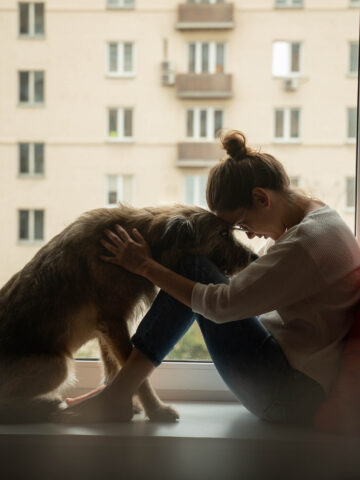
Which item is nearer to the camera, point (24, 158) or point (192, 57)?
point (192, 57)

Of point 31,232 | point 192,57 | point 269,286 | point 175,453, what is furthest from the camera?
point 31,232

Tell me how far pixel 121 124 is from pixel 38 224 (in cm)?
49

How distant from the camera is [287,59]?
2.01 metres

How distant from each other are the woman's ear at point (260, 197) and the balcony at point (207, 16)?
2.31ft

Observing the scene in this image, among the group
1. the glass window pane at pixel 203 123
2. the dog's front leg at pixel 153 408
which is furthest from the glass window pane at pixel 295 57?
the dog's front leg at pixel 153 408

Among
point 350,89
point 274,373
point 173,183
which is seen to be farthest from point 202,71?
point 274,373

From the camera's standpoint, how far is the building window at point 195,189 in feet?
6.63

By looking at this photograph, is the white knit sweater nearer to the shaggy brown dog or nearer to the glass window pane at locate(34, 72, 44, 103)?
the shaggy brown dog

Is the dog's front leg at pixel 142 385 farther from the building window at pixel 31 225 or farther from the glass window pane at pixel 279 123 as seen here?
the glass window pane at pixel 279 123

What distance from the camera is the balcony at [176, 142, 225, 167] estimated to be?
6.57 feet

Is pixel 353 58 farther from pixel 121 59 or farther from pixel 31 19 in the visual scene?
pixel 31 19

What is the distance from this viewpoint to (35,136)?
208cm

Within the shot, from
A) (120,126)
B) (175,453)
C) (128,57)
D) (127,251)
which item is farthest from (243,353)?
(128,57)

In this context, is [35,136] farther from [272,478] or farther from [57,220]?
[272,478]
